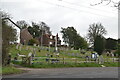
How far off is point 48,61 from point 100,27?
57.9m

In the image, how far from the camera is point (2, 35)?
20516 mm

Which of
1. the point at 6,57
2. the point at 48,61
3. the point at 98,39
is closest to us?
the point at 6,57

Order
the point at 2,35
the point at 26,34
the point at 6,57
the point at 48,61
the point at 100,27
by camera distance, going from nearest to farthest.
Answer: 1. the point at 2,35
2. the point at 6,57
3. the point at 48,61
4. the point at 100,27
5. the point at 26,34

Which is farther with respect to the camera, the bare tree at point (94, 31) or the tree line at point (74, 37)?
the bare tree at point (94, 31)

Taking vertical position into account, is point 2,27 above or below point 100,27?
below

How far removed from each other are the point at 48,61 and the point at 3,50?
30.1ft

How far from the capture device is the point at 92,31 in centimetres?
8500

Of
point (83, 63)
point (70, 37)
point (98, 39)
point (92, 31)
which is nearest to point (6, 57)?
point (83, 63)

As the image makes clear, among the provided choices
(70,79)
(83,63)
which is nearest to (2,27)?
(70,79)

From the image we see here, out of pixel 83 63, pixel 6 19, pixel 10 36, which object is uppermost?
pixel 6 19

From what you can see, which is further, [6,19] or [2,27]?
[6,19]

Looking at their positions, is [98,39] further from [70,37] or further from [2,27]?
[2,27]

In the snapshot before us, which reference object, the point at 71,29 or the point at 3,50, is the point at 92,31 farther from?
the point at 3,50

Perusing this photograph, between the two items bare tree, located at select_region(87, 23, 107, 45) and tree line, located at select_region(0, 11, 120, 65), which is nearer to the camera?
tree line, located at select_region(0, 11, 120, 65)
